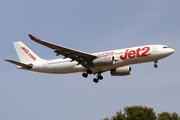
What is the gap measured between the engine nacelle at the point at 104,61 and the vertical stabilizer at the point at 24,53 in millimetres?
9223

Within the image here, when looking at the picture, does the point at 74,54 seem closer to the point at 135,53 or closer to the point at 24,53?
the point at 135,53

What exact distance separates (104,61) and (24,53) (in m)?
13.6

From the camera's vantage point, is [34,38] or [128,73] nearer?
[34,38]

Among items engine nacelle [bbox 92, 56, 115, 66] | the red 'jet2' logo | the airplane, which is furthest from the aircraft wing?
the red 'jet2' logo

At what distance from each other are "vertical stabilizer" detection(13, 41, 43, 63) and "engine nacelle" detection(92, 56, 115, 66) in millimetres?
9223

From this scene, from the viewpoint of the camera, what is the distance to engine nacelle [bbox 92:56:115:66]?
191ft

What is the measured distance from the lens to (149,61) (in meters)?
58.2

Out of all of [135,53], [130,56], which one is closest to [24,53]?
[130,56]

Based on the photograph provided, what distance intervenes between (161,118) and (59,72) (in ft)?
81.6

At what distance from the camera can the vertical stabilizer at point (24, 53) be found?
6600 cm

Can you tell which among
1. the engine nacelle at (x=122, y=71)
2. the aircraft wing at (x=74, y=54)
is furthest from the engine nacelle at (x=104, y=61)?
the engine nacelle at (x=122, y=71)

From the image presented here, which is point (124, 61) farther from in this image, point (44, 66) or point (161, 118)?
point (161, 118)

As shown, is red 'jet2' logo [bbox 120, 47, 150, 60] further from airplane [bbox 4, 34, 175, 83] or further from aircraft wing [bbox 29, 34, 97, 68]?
aircraft wing [bbox 29, 34, 97, 68]

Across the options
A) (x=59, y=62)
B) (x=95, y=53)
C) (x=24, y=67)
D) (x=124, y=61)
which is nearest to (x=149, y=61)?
(x=124, y=61)
